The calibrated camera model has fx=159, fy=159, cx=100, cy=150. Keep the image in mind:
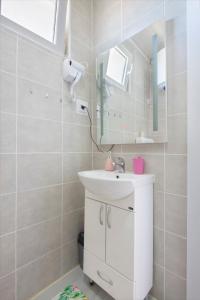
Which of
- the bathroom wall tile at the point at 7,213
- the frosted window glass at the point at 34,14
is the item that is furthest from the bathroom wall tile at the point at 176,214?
the frosted window glass at the point at 34,14

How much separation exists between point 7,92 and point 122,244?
1242 millimetres

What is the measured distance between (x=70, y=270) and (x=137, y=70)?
1.83m

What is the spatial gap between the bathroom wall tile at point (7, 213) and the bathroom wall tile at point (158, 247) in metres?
1.00

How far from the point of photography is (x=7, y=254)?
1054mm

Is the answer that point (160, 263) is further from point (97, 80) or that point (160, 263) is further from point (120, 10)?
point (120, 10)

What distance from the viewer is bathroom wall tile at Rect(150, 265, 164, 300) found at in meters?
1.11

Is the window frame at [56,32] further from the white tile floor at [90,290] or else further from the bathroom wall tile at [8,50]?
the white tile floor at [90,290]

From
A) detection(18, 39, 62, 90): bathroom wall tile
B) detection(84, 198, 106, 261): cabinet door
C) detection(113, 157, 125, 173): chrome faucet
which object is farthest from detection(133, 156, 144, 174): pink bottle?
detection(18, 39, 62, 90): bathroom wall tile

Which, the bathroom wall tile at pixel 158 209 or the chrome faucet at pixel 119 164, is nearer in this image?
the bathroom wall tile at pixel 158 209

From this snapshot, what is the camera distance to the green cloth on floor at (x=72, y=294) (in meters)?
1.14

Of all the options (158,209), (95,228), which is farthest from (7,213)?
(158,209)

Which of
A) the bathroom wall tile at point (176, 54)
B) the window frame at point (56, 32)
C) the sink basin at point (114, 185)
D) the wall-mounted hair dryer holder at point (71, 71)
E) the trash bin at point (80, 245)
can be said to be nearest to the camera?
the sink basin at point (114, 185)

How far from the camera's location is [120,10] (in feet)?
4.67

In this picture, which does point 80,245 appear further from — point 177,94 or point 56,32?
point 56,32
